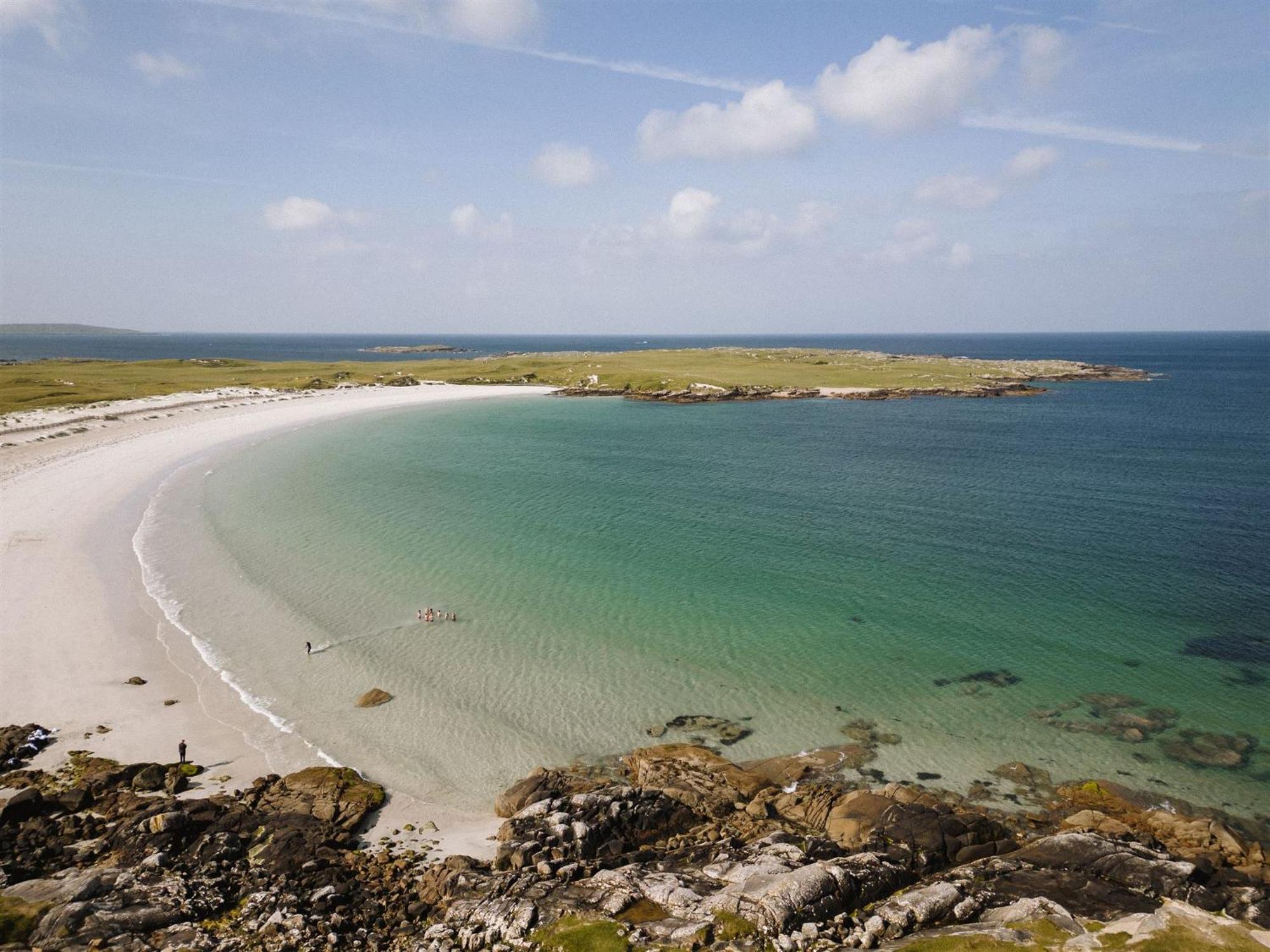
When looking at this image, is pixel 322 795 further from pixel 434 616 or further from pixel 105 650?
pixel 105 650

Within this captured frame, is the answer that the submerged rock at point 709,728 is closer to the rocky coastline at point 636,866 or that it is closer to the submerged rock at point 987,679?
the rocky coastline at point 636,866

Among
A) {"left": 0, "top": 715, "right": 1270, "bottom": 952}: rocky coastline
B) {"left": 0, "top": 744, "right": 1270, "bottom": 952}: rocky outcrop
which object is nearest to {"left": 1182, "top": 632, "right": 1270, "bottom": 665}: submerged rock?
{"left": 0, "top": 715, "right": 1270, "bottom": 952}: rocky coastline

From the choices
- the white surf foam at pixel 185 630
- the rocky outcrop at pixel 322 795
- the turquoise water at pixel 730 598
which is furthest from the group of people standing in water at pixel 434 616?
the rocky outcrop at pixel 322 795

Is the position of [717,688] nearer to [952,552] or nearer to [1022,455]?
[952,552]

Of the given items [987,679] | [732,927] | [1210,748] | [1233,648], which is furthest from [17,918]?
[1233,648]

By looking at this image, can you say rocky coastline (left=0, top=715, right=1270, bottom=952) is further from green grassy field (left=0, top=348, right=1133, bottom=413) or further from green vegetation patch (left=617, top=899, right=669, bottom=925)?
green grassy field (left=0, top=348, right=1133, bottom=413)
